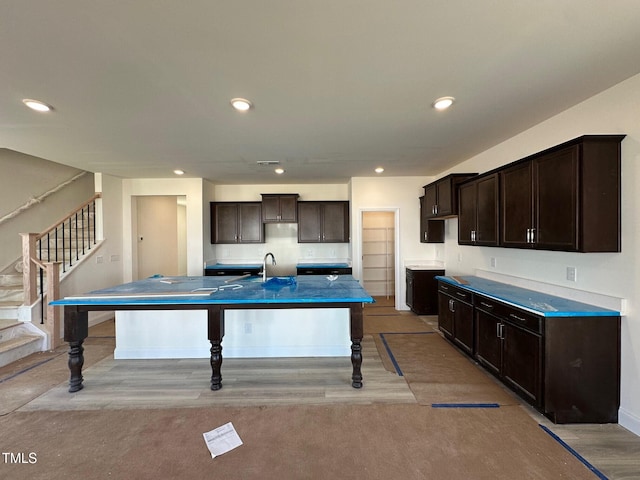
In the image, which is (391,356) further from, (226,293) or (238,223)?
(238,223)

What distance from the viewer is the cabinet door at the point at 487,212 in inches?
123

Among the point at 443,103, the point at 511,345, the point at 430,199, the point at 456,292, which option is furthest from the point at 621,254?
the point at 430,199

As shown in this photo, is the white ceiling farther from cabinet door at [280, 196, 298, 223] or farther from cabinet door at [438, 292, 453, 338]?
cabinet door at [280, 196, 298, 223]

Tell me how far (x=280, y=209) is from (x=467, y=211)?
3.42 metres

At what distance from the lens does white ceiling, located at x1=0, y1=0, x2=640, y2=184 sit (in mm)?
1416

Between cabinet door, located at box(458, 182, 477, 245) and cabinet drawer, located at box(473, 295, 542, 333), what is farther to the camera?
cabinet door, located at box(458, 182, 477, 245)

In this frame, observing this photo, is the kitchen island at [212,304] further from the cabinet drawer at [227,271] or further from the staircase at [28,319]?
the cabinet drawer at [227,271]

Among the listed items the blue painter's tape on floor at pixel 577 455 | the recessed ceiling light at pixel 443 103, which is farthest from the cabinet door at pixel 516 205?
the blue painter's tape on floor at pixel 577 455

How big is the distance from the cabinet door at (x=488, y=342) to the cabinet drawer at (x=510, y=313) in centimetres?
7

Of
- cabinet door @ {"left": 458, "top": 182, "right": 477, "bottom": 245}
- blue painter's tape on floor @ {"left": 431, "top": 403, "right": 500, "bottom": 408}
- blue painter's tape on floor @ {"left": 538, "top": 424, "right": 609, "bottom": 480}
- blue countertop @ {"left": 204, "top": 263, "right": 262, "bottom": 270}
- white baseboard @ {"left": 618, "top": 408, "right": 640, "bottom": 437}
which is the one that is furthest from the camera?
blue countertop @ {"left": 204, "top": 263, "right": 262, "bottom": 270}

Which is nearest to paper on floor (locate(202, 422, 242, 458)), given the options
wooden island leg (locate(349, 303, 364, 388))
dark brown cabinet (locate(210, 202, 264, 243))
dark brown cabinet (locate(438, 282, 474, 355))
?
wooden island leg (locate(349, 303, 364, 388))

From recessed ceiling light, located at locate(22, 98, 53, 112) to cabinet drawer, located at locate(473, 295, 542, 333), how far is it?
4.52 metres

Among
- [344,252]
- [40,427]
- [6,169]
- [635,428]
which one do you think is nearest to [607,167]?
[635,428]

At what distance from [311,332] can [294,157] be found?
2.44m
